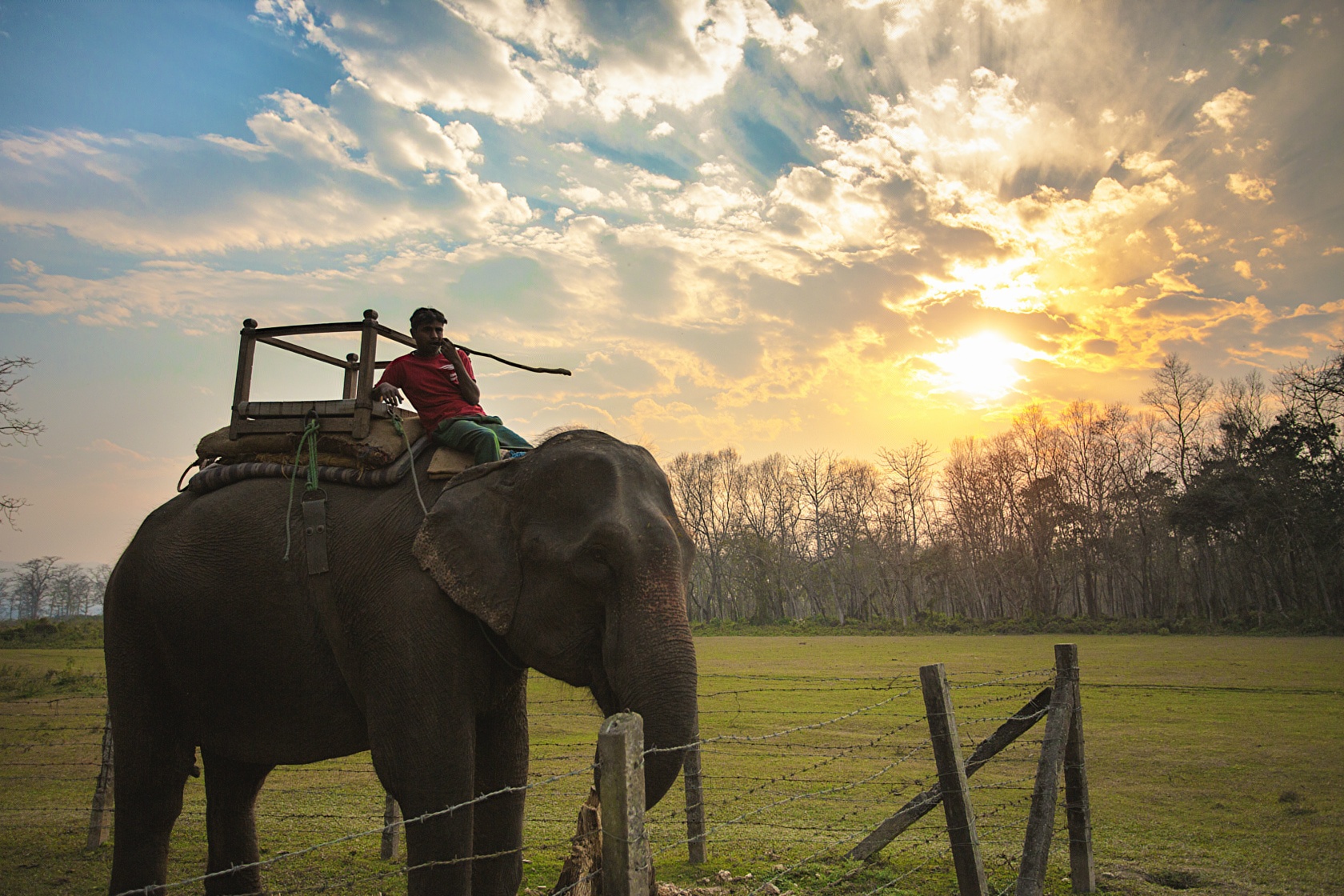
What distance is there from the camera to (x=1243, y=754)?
12109mm

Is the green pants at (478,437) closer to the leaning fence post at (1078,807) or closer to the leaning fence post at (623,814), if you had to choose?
the leaning fence post at (623,814)

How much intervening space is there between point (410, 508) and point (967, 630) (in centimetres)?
5363

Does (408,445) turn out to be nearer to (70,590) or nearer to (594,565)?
(594,565)

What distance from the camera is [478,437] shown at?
497 centimetres

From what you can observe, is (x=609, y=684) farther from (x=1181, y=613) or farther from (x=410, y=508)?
(x=1181, y=613)

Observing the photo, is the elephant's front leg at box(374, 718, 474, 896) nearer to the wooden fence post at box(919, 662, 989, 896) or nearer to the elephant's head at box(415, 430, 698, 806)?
the elephant's head at box(415, 430, 698, 806)

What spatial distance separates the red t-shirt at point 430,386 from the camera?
539cm

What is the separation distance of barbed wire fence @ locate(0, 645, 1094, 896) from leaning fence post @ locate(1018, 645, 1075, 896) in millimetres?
11

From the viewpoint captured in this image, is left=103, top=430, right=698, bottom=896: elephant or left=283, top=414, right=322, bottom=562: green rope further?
left=283, top=414, right=322, bottom=562: green rope

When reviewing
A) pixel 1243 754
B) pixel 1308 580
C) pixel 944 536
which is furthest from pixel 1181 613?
pixel 1243 754

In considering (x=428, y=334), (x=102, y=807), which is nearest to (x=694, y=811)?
(x=428, y=334)

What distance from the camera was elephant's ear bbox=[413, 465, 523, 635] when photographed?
13.7 ft

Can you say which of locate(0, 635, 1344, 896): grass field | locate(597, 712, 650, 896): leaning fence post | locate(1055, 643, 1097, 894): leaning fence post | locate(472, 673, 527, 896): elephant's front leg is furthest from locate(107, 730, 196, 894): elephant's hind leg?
locate(1055, 643, 1097, 894): leaning fence post

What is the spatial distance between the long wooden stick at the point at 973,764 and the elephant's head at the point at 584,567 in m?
3.19
